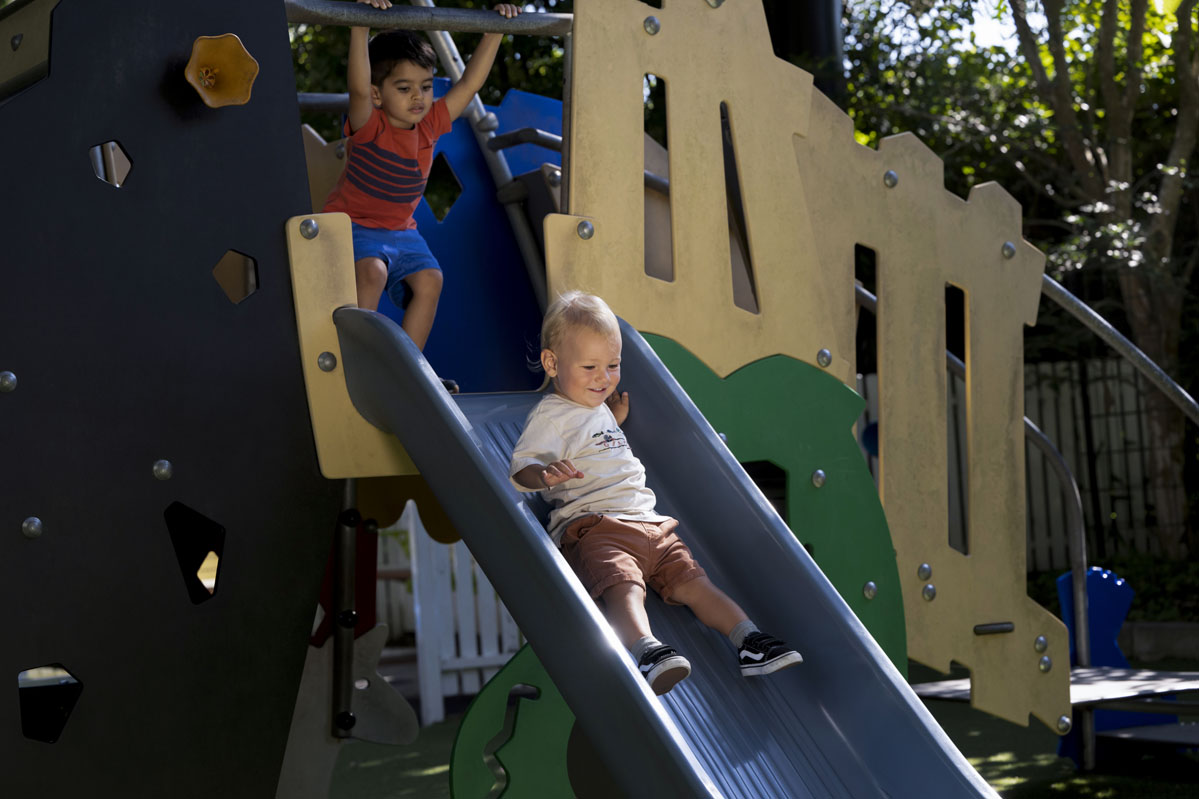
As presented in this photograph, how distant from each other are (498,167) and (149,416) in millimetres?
2123

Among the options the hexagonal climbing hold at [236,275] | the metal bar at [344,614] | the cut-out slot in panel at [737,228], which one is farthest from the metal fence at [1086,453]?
the hexagonal climbing hold at [236,275]

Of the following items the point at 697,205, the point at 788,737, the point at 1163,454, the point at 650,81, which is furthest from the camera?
the point at 650,81

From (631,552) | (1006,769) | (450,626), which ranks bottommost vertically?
(1006,769)

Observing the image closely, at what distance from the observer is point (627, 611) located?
8.91 feet

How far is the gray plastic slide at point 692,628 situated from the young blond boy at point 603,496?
0.31ft

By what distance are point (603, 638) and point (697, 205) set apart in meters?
Answer: 1.73

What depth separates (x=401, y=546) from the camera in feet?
34.9

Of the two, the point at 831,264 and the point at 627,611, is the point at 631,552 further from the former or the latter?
the point at 831,264

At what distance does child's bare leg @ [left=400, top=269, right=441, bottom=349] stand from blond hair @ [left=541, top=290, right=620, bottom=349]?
80cm

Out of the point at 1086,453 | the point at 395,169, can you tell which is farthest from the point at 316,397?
the point at 1086,453

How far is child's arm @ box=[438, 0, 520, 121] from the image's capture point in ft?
12.4

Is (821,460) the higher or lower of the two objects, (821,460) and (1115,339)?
the lower

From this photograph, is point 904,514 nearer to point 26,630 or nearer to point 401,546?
Answer: point 26,630

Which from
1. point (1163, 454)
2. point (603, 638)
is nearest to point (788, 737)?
point (603, 638)
